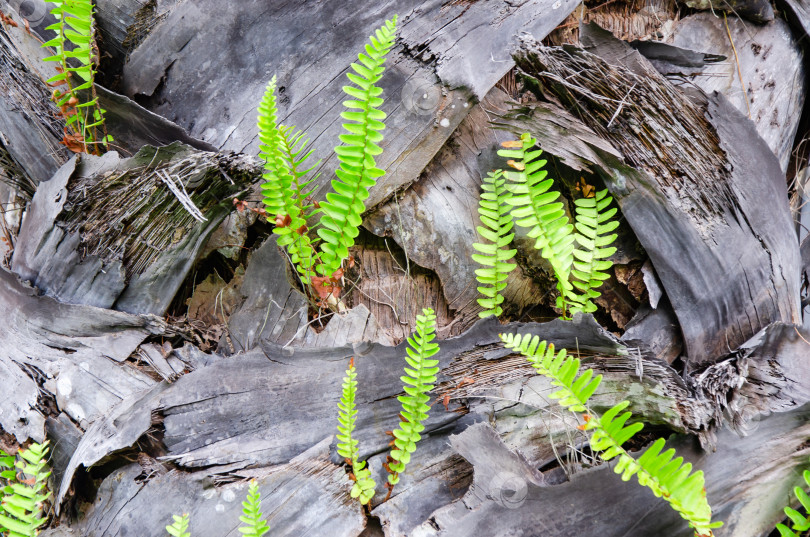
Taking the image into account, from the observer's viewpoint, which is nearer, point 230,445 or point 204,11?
point 230,445

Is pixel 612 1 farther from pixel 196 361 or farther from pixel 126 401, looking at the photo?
pixel 126 401

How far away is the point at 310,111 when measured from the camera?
203cm

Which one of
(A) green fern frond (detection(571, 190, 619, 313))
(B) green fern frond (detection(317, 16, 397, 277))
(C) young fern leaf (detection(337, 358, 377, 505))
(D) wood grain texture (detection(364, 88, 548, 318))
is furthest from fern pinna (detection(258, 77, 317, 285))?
(A) green fern frond (detection(571, 190, 619, 313))

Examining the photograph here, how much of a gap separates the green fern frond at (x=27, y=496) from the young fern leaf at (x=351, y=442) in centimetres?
97

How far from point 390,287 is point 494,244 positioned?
1.48 feet

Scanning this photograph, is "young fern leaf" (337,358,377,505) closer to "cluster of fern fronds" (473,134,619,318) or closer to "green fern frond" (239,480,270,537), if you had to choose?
"green fern frond" (239,480,270,537)

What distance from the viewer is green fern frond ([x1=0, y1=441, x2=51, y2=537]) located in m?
1.73

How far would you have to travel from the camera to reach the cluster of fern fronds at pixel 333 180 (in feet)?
5.71

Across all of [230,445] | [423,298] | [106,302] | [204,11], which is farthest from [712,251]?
[106,302]

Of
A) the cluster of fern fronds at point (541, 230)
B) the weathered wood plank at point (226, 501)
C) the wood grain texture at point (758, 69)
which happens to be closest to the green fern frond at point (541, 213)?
the cluster of fern fronds at point (541, 230)

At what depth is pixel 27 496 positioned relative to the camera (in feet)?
5.78

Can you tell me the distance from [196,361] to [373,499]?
2.58ft

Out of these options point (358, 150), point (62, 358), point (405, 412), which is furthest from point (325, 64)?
point (62, 358)

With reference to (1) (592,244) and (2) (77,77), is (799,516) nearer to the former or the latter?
(1) (592,244)
